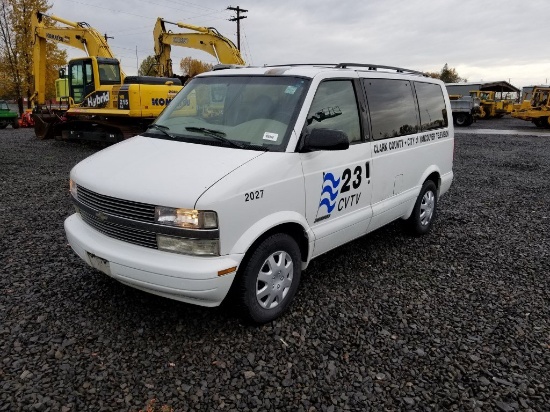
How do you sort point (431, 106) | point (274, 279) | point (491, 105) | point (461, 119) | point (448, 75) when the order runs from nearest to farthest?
1. point (274, 279)
2. point (431, 106)
3. point (461, 119)
4. point (491, 105)
5. point (448, 75)

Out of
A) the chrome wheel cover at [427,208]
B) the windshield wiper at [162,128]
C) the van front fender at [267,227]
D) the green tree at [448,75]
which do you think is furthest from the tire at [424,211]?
the green tree at [448,75]

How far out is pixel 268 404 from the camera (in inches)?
105

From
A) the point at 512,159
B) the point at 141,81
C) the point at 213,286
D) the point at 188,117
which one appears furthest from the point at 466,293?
the point at 141,81

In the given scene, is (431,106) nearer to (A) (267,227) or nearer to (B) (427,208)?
(B) (427,208)

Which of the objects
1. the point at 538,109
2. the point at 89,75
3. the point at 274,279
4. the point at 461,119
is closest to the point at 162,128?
the point at 274,279

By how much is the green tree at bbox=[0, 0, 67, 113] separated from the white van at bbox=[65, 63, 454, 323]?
2729 centimetres

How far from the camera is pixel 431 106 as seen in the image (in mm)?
5605

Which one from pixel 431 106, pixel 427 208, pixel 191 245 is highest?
pixel 431 106

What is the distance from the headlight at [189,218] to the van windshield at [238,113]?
81cm

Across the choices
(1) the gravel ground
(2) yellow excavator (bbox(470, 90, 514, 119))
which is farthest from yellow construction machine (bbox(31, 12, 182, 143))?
(2) yellow excavator (bbox(470, 90, 514, 119))

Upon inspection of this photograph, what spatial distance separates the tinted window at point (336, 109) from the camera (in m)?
3.76

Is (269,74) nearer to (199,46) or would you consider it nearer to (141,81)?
(141,81)

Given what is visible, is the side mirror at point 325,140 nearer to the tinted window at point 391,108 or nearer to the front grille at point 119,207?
the tinted window at point 391,108

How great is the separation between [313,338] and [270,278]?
570 mm
